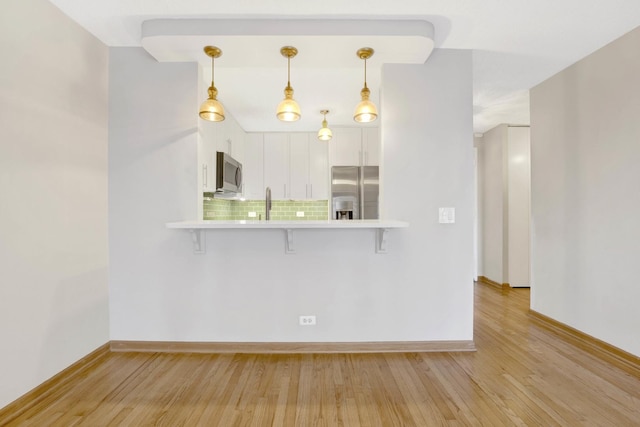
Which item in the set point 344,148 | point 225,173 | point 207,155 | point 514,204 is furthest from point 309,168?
point 514,204

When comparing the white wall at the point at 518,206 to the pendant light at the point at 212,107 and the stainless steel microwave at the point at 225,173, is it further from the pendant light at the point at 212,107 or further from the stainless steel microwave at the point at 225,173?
the pendant light at the point at 212,107

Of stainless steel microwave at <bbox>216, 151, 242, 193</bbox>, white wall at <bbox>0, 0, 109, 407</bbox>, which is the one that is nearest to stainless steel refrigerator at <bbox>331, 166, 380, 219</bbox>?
stainless steel microwave at <bbox>216, 151, 242, 193</bbox>

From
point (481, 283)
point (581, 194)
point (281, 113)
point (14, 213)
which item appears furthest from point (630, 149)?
point (14, 213)

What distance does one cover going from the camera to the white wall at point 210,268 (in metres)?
2.55

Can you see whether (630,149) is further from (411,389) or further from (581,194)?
(411,389)

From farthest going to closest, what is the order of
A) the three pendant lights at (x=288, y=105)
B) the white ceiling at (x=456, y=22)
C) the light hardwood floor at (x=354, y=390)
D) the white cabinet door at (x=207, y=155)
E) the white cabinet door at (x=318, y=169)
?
1. the white cabinet door at (x=318, y=169)
2. the white cabinet door at (x=207, y=155)
3. the three pendant lights at (x=288, y=105)
4. the white ceiling at (x=456, y=22)
5. the light hardwood floor at (x=354, y=390)

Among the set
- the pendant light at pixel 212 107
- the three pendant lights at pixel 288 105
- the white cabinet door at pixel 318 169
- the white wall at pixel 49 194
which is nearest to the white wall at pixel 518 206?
the white cabinet door at pixel 318 169

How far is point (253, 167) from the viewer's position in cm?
490

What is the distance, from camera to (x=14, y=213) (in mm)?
1803

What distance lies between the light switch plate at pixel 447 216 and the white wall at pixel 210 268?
0.27 m

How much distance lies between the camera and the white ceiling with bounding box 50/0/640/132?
6.74 ft

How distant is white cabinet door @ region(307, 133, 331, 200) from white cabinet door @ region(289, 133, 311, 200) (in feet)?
0.20

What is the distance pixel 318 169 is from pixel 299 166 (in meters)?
0.30

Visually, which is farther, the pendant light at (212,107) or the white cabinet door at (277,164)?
the white cabinet door at (277,164)
